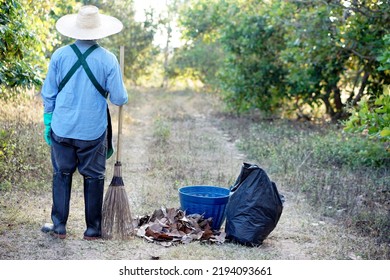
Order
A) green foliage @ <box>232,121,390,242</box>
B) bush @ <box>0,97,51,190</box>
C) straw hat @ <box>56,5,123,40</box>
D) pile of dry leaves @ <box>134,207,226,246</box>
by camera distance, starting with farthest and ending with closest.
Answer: bush @ <box>0,97,51,190</box>, green foliage @ <box>232,121,390,242</box>, pile of dry leaves @ <box>134,207,226,246</box>, straw hat @ <box>56,5,123,40</box>

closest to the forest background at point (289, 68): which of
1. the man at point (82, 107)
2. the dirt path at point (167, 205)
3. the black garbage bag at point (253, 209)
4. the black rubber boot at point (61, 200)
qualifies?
the dirt path at point (167, 205)

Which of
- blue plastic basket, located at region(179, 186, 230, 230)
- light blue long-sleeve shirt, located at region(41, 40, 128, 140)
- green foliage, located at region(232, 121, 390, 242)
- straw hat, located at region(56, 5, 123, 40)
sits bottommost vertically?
green foliage, located at region(232, 121, 390, 242)

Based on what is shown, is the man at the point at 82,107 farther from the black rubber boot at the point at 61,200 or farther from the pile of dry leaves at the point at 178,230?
the pile of dry leaves at the point at 178,230

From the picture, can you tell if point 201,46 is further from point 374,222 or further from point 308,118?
point 374,222

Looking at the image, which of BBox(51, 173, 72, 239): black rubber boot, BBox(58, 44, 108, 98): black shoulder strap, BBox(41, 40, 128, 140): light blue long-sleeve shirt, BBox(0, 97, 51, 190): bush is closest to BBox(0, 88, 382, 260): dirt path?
BBox(51, 173, 72, 239): black rubber boot

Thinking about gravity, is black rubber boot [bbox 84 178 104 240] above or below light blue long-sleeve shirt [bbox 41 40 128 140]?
below

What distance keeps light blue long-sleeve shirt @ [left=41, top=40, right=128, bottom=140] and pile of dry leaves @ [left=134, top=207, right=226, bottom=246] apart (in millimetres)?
1003

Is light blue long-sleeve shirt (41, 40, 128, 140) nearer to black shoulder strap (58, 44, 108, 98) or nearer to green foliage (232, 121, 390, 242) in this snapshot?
black shoulder strap (58, 44, 108, 98)

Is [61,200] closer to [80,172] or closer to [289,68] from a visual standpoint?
[80,172]

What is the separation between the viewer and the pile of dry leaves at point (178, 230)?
5223 mm

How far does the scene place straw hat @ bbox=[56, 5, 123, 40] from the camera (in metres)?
4.99

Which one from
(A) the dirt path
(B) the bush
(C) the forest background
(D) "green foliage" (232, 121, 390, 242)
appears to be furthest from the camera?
(B) the bush

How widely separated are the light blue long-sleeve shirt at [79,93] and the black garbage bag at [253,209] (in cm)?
139

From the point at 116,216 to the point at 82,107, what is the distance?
1032 millimetres
